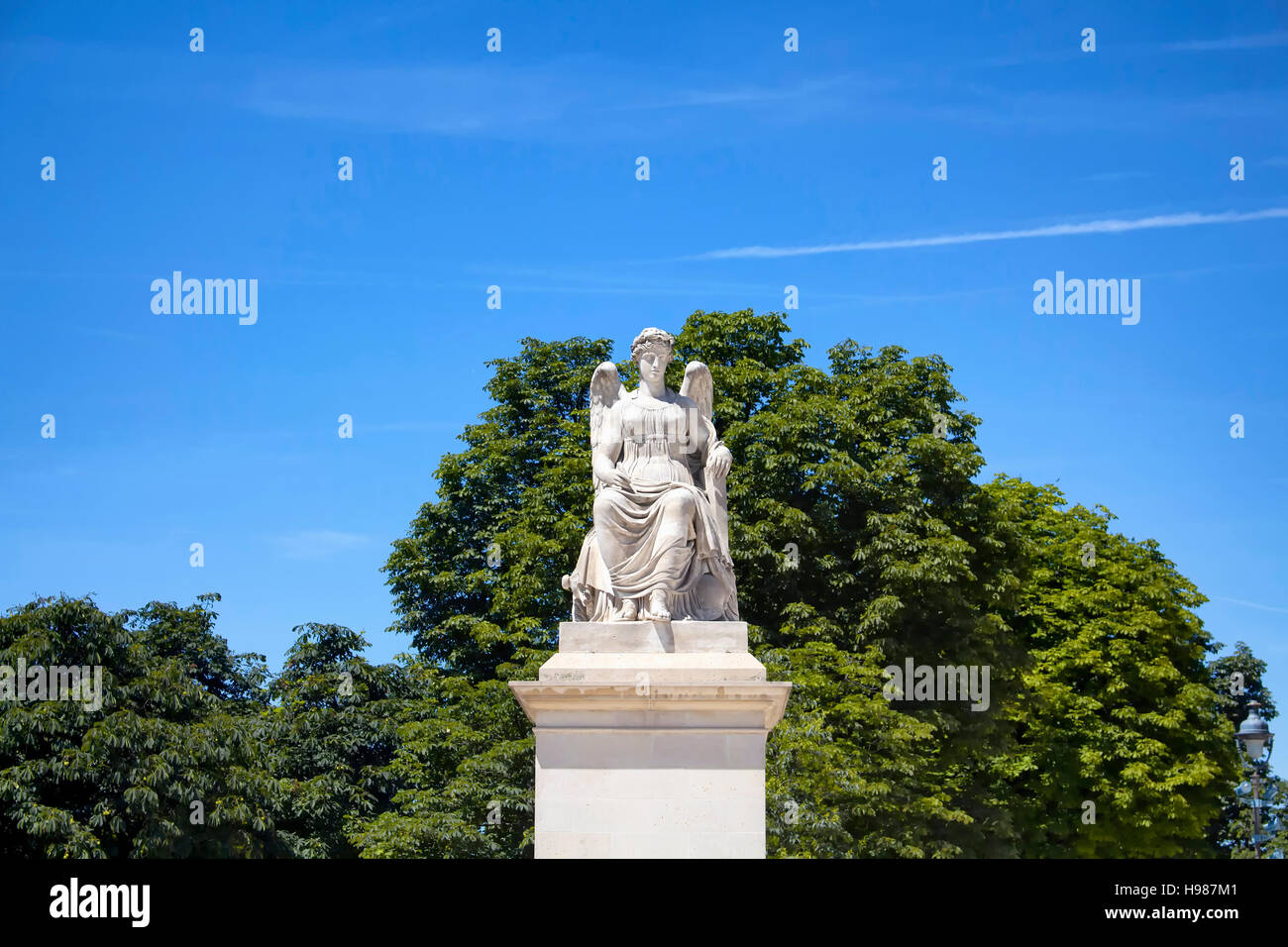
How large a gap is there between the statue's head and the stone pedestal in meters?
3.10

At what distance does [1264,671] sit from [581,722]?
172 ft

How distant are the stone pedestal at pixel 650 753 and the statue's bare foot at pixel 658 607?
0.39m

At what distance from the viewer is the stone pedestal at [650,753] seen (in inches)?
563

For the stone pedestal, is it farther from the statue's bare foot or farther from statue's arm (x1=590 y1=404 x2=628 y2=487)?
statue's arm (x1=590 y1=404 x2=628 y2=487)

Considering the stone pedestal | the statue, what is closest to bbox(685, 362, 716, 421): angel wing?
the statue

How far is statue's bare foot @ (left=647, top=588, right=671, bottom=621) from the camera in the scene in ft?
48.8

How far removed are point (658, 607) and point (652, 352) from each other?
2.84 meters

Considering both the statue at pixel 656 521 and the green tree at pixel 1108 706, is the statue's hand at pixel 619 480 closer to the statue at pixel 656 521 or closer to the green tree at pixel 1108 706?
the statue at pixel 656 521
